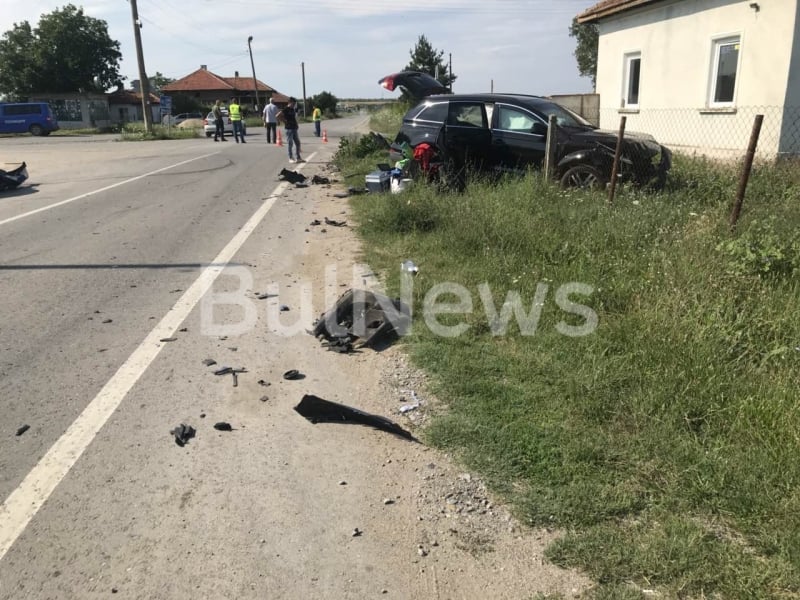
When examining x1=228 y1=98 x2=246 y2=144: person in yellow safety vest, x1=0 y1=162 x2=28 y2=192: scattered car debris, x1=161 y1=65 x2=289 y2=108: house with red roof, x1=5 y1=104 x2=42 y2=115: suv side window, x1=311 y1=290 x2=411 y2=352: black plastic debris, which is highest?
x1=161 y1=65 x2=289 y2=108: house with red roof

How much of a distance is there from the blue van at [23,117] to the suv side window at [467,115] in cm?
4743

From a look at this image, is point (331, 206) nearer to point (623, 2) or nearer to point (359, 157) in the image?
point (359, 157)

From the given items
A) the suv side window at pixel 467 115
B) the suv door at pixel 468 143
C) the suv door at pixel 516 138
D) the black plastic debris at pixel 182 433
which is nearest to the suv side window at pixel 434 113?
the suv side window at pixel 467 115

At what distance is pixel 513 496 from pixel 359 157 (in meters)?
14.8

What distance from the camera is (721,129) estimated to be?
45.6ft

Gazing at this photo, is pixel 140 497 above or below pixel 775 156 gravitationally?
below

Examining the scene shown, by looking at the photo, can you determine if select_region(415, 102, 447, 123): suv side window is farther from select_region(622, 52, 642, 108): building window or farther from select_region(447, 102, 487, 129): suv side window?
select_region(622, 52, 642, 108): building window

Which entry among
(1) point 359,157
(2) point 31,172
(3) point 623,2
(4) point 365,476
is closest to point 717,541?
(4) point 365,476

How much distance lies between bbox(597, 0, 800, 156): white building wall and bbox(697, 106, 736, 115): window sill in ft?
0.08

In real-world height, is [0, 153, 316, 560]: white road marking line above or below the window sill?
below

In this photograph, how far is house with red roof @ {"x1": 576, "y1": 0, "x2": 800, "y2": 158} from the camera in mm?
12039

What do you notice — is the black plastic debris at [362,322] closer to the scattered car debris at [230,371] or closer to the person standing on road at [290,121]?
the scattered car debris at [230,371]

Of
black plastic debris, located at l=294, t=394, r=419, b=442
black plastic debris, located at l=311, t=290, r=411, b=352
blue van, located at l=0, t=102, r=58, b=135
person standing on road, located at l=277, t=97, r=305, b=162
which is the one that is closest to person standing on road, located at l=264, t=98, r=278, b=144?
person standing on road, located at l=277, t=97, r=305, b=162

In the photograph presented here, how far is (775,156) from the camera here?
12.0 meters
